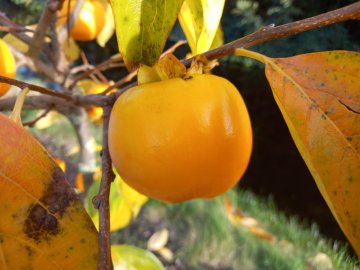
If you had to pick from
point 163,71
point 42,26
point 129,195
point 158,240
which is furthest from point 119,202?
point 158,240

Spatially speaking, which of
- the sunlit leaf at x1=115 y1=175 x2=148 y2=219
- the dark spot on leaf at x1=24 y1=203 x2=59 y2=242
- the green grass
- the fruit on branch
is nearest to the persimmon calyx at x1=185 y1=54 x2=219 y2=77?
the dark spot on leaf at x1=24 y1=203 x2=59 y2=242

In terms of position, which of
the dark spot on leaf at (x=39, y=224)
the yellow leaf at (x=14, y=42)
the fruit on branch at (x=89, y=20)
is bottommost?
the yellow leaf at (x=14, y=42)

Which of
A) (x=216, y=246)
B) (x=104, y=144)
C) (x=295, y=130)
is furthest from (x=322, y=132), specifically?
(x=216, y=246)

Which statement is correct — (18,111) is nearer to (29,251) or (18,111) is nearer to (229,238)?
(29,251)

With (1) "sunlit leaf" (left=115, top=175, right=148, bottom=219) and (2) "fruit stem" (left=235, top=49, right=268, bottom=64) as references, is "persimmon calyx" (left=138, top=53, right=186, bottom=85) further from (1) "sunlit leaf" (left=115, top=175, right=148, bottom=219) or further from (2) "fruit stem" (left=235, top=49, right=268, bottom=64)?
(1) "sunlit leaf" (left=115, top=175, right=148, bottom=219)

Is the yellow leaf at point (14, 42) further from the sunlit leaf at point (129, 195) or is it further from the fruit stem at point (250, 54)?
the fruit stem at point (250, 54)

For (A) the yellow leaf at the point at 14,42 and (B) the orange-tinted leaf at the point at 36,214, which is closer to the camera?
(B) the orange-tinted leaf at the point at 36,214

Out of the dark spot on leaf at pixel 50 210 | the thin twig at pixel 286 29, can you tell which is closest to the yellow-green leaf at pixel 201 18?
the thin twig at pixel 286 29

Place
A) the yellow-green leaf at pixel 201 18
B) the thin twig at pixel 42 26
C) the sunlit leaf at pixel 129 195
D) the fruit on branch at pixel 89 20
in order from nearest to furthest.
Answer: the yellow-green leaf at pixel 201 18 → the thin twig at pixel 42 26 → the sunlit leaf at pixel 129 195 → the fruit on branch at pixel 89 20
